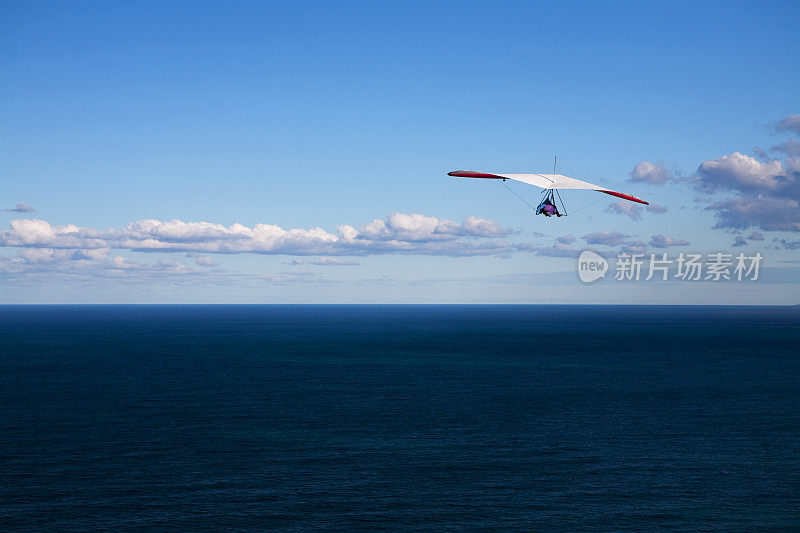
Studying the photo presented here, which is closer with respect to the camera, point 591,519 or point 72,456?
point 591,519

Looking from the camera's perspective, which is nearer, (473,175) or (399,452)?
(473,175)

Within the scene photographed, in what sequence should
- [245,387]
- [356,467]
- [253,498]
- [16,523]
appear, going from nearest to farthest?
[16,523] → [253,498] → [356,467] → [245,387]

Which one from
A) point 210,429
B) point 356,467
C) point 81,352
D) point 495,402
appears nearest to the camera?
point 356,467

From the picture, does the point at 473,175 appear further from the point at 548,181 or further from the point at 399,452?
the point at 399,452

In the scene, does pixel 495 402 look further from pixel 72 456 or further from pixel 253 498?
pixel 72 456

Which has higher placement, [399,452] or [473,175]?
[473,175]

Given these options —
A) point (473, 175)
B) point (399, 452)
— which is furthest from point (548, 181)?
point (399, 452)

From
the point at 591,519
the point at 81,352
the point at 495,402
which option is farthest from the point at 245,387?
the point at 81,352

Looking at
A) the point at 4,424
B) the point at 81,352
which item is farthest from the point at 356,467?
the point at 81,352

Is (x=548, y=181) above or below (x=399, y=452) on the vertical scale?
above

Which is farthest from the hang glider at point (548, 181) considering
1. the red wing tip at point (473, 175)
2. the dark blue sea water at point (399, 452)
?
the dark blue sea water at point (399, 452)
